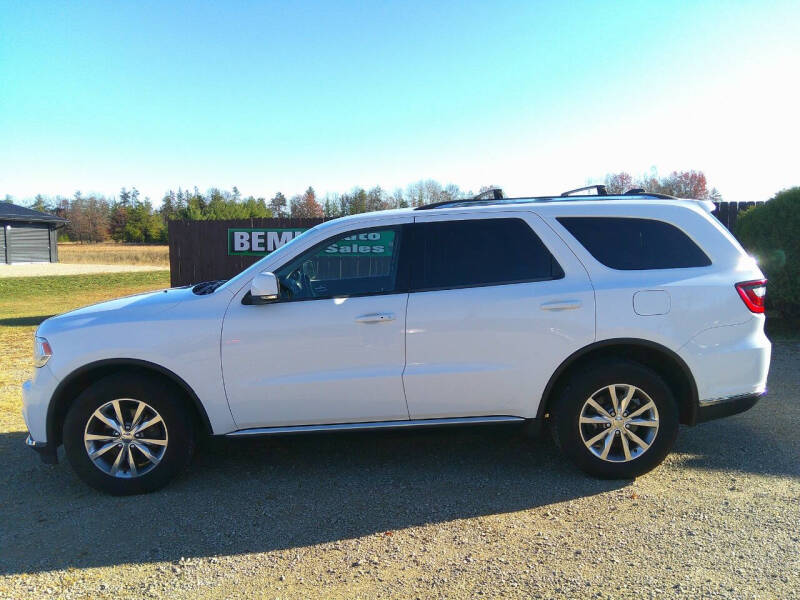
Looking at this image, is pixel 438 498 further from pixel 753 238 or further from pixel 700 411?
pixel 753 238

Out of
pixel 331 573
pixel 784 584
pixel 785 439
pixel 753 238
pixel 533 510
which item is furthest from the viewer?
pixel 753 238

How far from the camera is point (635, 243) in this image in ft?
13.7

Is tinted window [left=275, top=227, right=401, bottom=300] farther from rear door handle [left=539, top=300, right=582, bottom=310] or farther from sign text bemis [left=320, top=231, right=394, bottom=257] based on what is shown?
rear door handle [left=539, top=300, right=582, bottom=310]

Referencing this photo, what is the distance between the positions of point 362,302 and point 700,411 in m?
2.53

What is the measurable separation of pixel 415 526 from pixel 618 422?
1.62 meters

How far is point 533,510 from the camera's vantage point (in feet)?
12.2

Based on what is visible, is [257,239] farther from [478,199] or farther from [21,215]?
[21,215]

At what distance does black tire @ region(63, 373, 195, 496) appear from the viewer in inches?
155

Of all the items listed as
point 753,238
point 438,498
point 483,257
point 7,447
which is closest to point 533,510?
point 438,498

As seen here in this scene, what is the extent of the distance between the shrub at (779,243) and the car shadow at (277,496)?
21.8ft

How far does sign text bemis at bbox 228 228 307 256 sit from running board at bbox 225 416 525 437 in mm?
9793

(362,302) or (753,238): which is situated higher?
(753,238)

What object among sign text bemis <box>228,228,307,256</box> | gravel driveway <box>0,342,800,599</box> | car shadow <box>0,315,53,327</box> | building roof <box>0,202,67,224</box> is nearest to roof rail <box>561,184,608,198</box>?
gravel driveway <box>0,342,800,599</box>

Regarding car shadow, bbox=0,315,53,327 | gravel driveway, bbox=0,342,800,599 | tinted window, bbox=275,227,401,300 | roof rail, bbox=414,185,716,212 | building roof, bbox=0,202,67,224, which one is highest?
building roof, bbox=0,202,67,224
